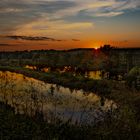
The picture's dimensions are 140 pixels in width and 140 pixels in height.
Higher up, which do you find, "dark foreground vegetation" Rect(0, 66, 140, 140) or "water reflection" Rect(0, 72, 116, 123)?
"dark foreground vegetation" Rect(0, 66, 140, 140)

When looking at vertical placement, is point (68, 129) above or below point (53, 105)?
above

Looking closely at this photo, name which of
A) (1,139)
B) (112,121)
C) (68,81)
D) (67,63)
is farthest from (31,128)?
(67,63)

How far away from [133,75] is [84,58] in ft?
278

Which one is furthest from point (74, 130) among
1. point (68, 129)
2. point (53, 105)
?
point (53, 105)

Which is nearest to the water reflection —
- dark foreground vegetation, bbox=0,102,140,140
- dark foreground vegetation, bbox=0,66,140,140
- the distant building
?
dark foreground vegetation, bbox=0,66,140,140

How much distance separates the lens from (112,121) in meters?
12.0

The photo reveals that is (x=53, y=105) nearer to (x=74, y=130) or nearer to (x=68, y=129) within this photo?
(x=68, y=129)

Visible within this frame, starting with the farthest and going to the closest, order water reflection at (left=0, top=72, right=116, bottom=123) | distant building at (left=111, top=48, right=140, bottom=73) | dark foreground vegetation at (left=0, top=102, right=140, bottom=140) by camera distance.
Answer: distant building at (left=111, top=48, right=140, bottom=73) < water reflection at (left=0, top=72, right=116, bottom=123) < dark foreground vegetation at (left=0, top=102, right=140, bottom=140)

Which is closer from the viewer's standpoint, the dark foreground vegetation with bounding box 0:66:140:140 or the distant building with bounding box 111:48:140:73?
the dark foreground vegetation with bounding box 0:66:140:140

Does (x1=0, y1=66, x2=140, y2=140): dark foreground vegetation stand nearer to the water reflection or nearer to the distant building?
the water reflection

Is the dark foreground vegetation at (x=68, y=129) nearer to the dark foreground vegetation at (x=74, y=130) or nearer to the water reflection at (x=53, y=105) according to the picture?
the dark foreground vegetation at (x=74, y=130)

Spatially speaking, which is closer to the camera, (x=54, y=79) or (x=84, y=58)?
(x=54, y=79)

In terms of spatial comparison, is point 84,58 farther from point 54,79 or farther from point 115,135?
point 115,135

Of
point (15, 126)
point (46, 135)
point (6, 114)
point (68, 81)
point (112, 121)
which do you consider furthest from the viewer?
point (68, 81)
